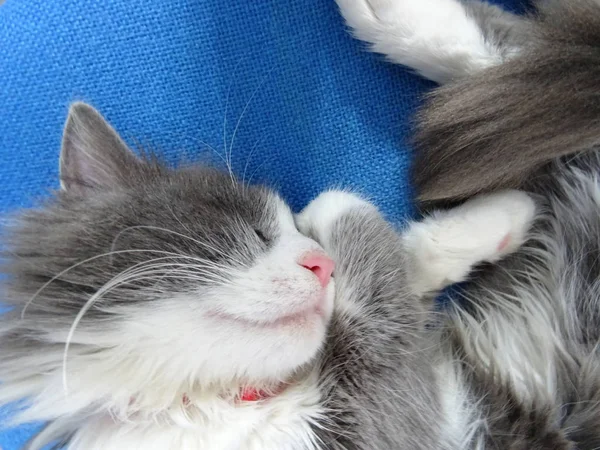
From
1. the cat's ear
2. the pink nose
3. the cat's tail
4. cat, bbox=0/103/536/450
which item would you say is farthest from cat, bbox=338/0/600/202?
the cat's ear

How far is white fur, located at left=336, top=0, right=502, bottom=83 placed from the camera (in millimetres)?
958

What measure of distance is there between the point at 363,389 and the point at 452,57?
0.60 m

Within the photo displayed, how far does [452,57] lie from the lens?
968mm

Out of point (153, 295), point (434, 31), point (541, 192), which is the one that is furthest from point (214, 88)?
point (541, 192)

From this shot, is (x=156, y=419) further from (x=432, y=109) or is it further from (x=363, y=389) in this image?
(x=432, y=109)

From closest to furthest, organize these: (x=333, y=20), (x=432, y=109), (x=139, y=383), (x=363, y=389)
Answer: (x=139, y=383) → (x=363, y=389) → (x=432, y=109) → (x=333, y=20)

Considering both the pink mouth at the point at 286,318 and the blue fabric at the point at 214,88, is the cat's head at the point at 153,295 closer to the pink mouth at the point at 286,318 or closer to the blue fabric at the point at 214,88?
the pink mouth at the point at 286,318

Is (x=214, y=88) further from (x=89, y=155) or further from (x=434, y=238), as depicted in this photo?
(x=434, y=238)

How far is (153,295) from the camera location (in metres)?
0.71

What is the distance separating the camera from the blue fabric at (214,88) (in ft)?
3.59

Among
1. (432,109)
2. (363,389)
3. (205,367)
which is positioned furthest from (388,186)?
(205,367)

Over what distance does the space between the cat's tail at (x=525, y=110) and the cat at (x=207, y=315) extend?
0.10 metres

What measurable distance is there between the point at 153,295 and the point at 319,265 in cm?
25

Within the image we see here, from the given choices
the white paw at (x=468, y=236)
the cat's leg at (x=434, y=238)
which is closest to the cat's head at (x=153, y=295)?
the cat's leg at (x=434, y=238)
